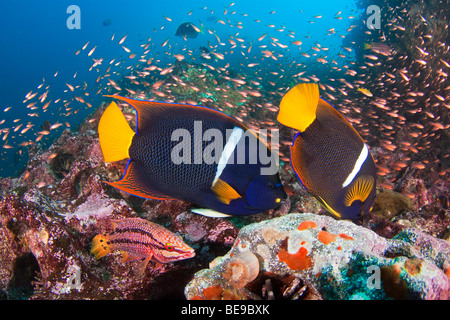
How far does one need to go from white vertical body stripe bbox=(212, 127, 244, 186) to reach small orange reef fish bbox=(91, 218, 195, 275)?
0.85 m

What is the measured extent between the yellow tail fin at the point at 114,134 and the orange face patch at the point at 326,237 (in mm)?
1467

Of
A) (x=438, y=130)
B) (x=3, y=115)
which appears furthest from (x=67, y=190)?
(x=3, y=115)

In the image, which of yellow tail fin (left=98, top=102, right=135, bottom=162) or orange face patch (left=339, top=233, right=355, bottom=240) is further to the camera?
orange face patch (left=339, top=233, right=355, bottom=240)

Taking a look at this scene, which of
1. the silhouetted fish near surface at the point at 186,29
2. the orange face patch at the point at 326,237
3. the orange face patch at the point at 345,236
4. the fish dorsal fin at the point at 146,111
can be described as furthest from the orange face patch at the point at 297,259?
the silhouetted fish near surface at the point at 186,29

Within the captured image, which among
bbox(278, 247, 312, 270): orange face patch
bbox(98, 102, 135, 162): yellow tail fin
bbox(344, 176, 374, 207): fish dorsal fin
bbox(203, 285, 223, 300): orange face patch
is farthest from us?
bbox(278, 247, 312, 270): orange face patch

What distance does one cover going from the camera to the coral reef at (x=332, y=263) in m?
1.29

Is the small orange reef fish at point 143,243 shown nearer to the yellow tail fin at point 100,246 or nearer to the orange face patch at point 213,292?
the yellow tail fin at point 100,246

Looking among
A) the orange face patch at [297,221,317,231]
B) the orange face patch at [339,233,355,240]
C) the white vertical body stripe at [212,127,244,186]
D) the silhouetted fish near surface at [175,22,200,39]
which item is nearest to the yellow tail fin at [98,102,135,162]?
the white vertical body stripe at [212,127,244,186]

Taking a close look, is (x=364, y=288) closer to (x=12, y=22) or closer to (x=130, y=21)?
(x=130, y=21)

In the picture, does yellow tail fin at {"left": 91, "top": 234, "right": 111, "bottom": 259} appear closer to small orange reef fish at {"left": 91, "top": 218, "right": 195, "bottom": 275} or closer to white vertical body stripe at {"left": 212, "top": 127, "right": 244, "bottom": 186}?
small orange reef fish at {"left": 91, "top": 218, "right": 195, "bottom": 275}

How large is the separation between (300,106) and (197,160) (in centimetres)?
63

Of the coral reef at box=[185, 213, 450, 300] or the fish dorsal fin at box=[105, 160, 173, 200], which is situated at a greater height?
the fish dorsal fin at box=[105, 160, 173, 200]

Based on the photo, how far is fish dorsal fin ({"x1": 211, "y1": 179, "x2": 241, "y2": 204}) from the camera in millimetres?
1262
